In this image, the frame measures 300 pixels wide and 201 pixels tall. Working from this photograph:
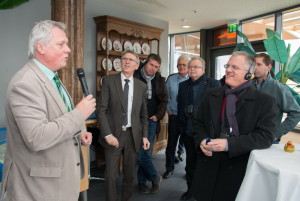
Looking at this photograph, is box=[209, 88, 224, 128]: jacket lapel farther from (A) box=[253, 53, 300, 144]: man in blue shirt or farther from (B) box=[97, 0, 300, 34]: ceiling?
(B) box=[97, 0, 300, 34]: ceiling

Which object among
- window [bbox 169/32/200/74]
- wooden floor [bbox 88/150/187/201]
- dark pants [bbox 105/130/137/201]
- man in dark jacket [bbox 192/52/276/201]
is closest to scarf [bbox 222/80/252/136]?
man in dark jacket [bbox 192/52/276/201]

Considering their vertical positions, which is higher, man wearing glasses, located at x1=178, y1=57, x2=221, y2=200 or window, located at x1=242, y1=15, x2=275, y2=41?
window, located at x1=242, y1=15, x2=275, y2=41

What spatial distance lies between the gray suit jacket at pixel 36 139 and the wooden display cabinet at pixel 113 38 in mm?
2899

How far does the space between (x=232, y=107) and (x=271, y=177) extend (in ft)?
1.63

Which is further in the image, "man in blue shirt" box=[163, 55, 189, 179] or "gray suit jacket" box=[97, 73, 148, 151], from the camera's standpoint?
"man in blue shirt" box=[163, 55, 189, 179]

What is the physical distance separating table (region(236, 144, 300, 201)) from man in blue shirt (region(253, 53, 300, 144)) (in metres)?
0.96

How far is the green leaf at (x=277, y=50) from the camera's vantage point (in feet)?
9.26

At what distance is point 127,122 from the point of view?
2.32 m

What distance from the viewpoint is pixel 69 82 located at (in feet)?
8.96

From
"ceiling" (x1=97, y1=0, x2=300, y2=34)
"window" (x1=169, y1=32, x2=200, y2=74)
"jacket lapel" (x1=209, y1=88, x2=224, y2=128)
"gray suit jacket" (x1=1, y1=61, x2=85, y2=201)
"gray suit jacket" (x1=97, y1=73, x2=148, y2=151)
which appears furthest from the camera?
"window" (x1=169, y1=32, x2=200, y2=74)

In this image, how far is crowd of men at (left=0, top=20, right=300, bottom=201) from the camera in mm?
1132

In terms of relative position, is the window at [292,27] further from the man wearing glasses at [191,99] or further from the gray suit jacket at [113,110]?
the gray suit jacket at [113,110]

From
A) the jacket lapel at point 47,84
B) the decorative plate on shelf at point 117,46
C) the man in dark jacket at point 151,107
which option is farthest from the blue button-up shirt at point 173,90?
the jacket lapel at point 47,84

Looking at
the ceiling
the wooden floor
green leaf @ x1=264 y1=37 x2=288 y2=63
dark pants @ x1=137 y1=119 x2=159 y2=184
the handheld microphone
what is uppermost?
the ceiling
